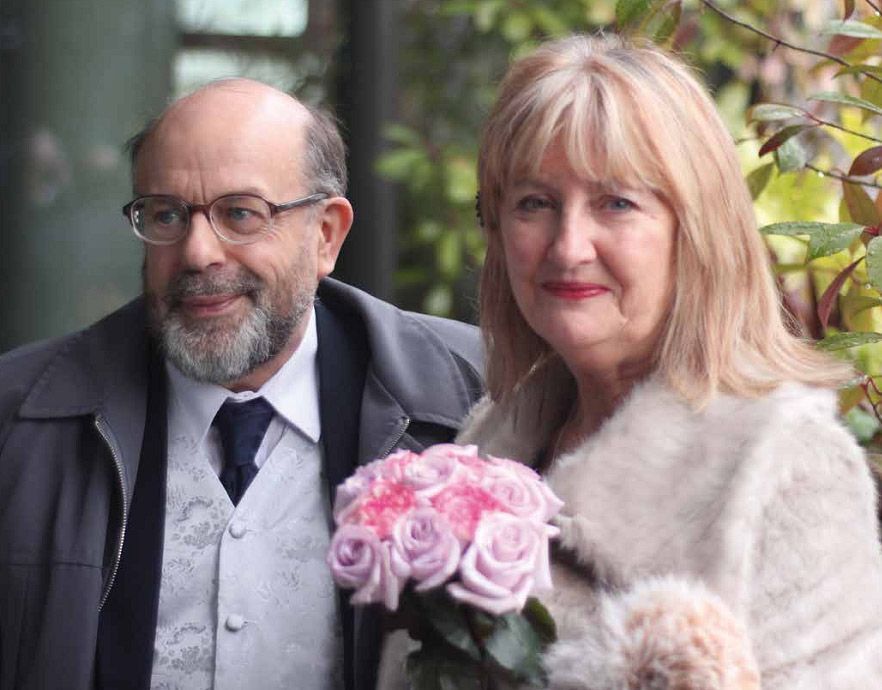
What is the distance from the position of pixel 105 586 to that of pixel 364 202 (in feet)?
9.76

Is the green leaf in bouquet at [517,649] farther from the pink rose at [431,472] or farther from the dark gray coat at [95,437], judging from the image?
the dark gray coat at [95,437]

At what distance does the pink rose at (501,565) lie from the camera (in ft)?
6.10

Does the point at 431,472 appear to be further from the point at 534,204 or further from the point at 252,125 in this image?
the point at 252,125

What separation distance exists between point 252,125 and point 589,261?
35.4 inches

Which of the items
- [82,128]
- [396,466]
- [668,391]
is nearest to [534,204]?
[668,391]

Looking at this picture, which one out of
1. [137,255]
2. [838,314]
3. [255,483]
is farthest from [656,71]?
[137,255]

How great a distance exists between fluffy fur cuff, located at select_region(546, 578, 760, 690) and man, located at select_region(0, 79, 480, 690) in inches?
28.1

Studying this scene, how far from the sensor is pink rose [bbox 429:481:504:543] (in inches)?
74.5

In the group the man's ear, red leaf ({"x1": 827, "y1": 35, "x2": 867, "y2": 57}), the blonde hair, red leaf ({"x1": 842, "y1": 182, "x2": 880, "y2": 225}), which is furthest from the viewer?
the man's ear

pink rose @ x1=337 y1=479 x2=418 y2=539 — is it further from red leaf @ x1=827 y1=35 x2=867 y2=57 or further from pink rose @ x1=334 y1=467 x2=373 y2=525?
red leaf @ x1=827 y1=35 x2=867 y2=57

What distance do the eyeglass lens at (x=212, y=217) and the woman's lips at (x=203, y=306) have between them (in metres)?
0.11

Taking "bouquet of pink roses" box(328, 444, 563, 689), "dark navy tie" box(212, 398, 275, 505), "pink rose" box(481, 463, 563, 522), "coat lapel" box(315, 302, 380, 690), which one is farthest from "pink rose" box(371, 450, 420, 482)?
"dark navy tie" box(212, 398, 275, 505)

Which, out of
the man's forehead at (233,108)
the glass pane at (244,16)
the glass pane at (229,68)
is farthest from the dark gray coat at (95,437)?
the glass pane at (244,16)

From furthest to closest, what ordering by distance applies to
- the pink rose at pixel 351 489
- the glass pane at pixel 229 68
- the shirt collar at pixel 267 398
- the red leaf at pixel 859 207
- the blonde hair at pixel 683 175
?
the glass pane at pixel 229 68, the shirt collar at pixel 267 398, the red leaf at pixel 859 207, the blonde hair at pixel 683 175, the pink rose at pixel 351 489
